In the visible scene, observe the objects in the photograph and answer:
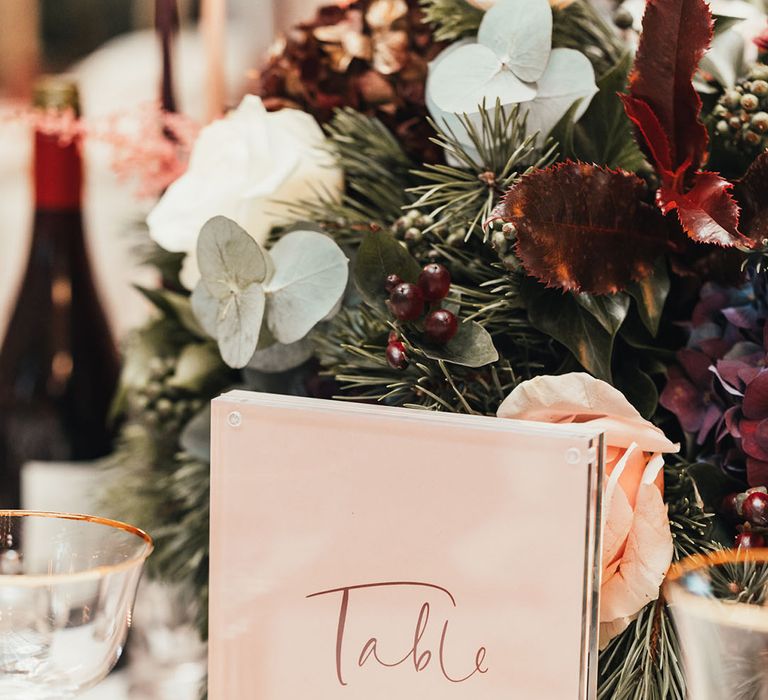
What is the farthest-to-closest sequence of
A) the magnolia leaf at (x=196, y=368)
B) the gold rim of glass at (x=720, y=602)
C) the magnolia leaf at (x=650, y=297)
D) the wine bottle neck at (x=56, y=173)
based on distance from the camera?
the wine bottle neck at (x=56, y=173) < the magnolia leaf at (x=196, y=368) < the magnolia leaf at (x=650, y=297) < the gold rim of glass at (x=720, y=602)

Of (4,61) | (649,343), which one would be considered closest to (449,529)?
(649,343)

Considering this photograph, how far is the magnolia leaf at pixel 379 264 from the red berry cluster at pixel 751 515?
0.16m

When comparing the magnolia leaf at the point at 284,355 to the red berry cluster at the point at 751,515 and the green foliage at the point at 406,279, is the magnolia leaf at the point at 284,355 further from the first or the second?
the red berry cluster at the point at 751,515

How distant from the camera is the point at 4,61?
31.5 inches

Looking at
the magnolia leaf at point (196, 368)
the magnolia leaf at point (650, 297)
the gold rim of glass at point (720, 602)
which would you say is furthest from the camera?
the magnolia leaf at point (196, 368)

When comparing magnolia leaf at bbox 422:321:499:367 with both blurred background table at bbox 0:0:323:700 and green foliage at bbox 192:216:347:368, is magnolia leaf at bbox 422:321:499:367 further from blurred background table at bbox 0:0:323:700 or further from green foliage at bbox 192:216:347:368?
blurred background table at bbox 0:0:323:700

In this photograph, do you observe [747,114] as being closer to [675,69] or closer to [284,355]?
[675,69]

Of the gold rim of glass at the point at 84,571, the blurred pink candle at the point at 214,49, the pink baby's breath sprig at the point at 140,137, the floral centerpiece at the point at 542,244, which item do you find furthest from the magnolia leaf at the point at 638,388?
the blurred pink candle at the point at 214,49

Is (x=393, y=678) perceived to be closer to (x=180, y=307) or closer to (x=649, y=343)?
(x=649, y=343)

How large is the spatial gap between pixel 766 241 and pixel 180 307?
33cm

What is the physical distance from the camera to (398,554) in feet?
1.07

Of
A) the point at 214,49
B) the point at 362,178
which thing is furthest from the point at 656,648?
the point at 214,49

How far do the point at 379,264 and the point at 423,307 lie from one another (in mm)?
31

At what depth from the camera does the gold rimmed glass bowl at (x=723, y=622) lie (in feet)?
0.89
